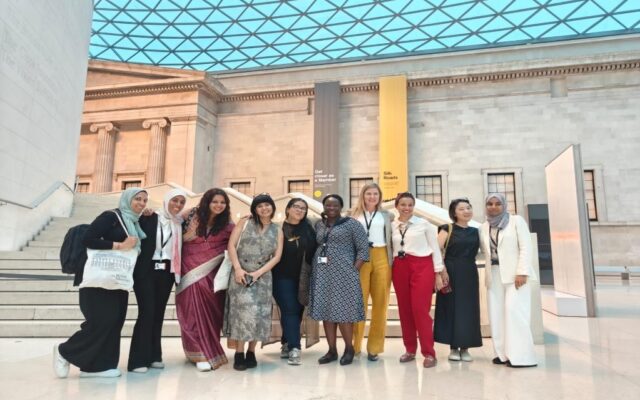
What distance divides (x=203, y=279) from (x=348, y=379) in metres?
1.90

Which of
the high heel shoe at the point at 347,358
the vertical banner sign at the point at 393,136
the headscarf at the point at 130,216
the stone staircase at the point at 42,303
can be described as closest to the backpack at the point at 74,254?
the headscarf at the point at 130,216

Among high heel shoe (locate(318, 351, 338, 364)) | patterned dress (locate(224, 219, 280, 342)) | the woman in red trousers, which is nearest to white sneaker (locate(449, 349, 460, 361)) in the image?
the woman in red trousers

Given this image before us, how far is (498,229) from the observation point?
4879 millimetres

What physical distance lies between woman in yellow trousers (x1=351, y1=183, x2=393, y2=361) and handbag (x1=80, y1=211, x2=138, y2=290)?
2.59m

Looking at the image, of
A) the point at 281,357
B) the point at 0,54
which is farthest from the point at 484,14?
the point at 281,357

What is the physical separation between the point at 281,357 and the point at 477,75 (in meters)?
22.1

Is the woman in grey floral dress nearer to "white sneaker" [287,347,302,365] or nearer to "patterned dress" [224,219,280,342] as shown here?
"patterned dress" [224,219,280,342]

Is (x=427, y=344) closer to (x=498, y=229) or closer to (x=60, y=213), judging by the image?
(x=498, y=229)

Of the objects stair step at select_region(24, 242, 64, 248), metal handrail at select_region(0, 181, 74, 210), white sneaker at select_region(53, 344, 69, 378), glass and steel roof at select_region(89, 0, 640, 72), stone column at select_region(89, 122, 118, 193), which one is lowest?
white sneaker at select_region(53, 344, 69, 378)

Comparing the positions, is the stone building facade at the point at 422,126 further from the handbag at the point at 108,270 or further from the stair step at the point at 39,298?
the handbag at the point at 108,270

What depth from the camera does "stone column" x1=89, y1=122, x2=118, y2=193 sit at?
2547 centimetres

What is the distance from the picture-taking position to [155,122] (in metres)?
25.1

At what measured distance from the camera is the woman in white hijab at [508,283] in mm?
4434

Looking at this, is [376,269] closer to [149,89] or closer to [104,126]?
[149,89]
